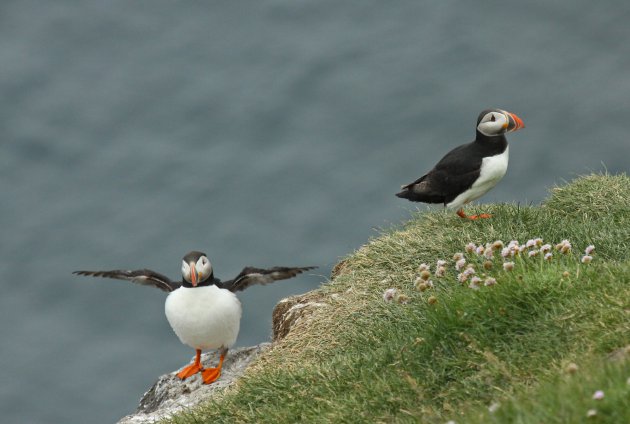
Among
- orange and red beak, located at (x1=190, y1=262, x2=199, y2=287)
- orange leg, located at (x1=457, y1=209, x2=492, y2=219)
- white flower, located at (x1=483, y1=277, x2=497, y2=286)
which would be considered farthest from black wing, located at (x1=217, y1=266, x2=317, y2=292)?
white flower, located at (x1=483, y1=277, x2=497, y2=286)

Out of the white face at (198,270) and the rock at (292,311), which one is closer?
the rock at (292,311)

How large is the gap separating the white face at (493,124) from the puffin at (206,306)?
190cm

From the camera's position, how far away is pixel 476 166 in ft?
30.3

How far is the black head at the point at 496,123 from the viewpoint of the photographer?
30.4 feet

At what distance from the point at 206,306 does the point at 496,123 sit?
2.77 metres

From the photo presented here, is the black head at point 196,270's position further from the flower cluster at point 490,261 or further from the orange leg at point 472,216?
the flower cluster at point 490,261

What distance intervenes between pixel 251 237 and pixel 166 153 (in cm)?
278

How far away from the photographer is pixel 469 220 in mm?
9016

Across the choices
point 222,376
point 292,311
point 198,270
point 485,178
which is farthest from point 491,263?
point 222,376

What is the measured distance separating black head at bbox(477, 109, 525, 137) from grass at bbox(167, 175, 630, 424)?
153 cm

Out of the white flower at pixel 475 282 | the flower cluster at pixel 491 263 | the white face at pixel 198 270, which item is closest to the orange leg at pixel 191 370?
the white face at pixel 198 270

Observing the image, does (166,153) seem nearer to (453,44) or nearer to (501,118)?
(453,44)

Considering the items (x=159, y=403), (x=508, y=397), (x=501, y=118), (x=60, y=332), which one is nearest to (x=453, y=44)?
(x=60, y=332)

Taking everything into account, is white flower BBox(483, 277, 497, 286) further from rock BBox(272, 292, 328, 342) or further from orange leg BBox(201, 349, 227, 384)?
orange leg BBox(201, 349, 227, 384)
